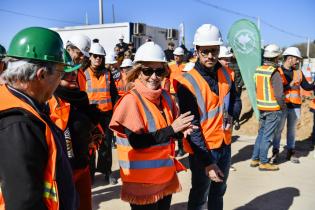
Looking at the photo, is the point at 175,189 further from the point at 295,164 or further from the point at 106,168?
the point at 295,164

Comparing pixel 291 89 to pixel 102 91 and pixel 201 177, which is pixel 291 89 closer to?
pixel 102 91

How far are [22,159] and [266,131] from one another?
530 cm

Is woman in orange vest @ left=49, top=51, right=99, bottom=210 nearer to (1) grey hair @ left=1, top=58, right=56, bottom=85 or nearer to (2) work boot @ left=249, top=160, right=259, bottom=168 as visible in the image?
(1) grey hair @ left=1, top=58, right=56, bottom=85

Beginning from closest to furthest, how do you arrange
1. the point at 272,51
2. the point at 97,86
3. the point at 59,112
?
the point at 59,112 → the point at 97,86 → the point at 272,51

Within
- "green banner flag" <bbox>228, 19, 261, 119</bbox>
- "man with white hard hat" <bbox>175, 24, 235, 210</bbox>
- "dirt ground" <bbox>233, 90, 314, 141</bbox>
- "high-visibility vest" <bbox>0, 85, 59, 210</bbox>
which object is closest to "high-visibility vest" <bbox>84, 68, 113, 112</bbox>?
"man with white hard hat" <bbox>175, 24, 235, 210</bbox>

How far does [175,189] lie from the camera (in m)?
2.79

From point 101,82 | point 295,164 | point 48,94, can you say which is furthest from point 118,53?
point 48,94

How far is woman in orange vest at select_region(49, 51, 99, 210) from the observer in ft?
8.11

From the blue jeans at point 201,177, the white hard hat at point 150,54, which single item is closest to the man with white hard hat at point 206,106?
the blue jeans at point 201,177

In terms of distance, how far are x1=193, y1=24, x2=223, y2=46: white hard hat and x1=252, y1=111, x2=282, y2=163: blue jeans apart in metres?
3.29

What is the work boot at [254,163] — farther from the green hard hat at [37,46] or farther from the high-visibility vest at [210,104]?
the green hard hat at [37,46]

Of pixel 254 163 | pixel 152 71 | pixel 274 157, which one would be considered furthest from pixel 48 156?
pixel 274 157

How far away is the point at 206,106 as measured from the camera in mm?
3010

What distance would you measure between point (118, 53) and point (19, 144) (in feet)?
28.5
